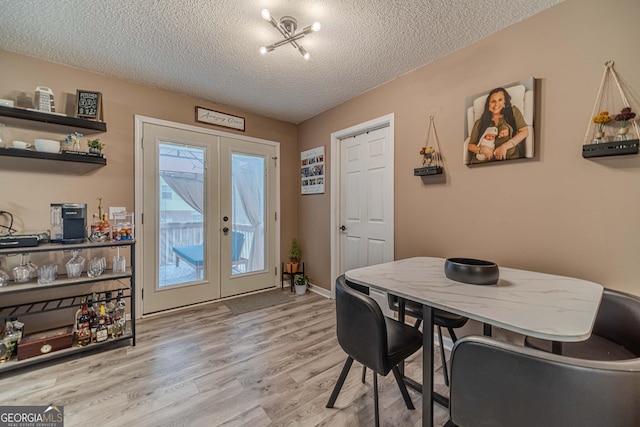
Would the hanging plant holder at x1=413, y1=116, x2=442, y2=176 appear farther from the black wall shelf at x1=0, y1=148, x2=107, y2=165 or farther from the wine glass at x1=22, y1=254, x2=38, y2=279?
the wine glass at x1=22, y1=254, x2=38, y2=279

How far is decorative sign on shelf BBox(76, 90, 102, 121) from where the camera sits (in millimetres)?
2316

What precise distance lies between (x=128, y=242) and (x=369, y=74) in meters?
2.72

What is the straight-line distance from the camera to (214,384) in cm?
176

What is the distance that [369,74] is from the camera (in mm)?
2564

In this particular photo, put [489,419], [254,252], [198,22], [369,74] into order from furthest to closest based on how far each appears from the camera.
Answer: [254,252]
[369,74]
[198,22]
[489,419]

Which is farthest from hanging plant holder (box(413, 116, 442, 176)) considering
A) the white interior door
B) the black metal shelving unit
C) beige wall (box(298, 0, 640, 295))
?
the black metal shelving unit

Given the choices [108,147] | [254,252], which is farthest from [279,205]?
[108,147]

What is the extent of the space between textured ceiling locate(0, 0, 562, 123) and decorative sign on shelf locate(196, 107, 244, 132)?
359 millimetres

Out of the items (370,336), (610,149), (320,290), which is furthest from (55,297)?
(610,149)

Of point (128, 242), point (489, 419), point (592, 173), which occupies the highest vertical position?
point (592, 173)

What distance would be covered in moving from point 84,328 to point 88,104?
1.97 metres

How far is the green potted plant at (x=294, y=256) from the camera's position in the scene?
3.79m

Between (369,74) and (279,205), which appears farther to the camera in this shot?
(279,205)

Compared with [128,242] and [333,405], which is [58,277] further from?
[333,405]
